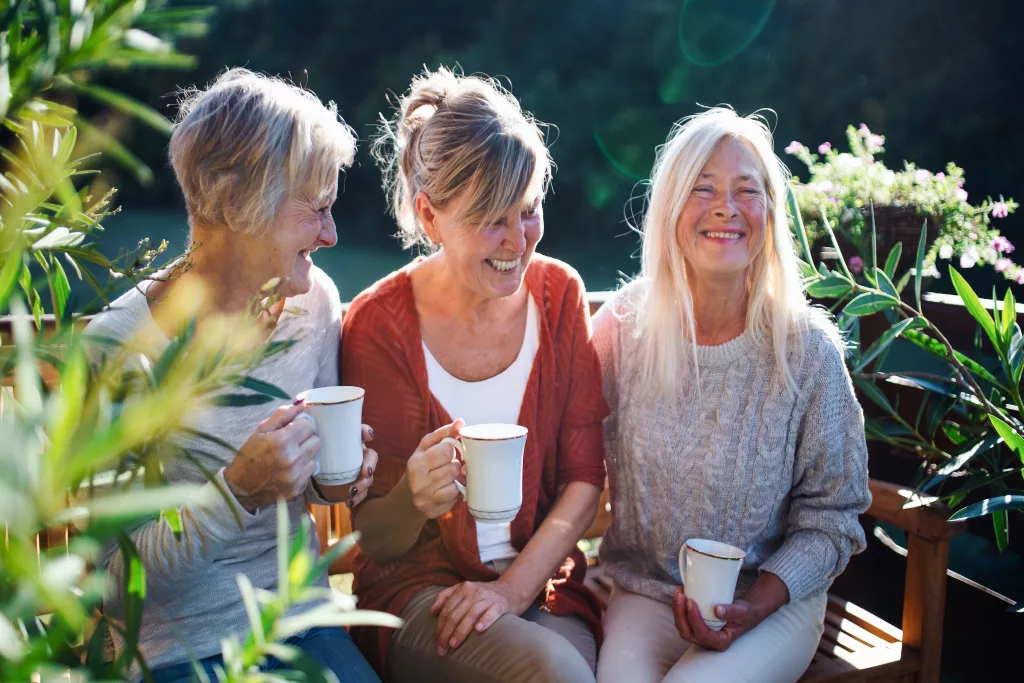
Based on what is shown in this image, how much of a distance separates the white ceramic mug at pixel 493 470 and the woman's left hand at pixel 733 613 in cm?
45

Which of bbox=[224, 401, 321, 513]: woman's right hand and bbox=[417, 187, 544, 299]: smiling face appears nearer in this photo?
bbox=[224, 401, 321, 513]: woman's right hand

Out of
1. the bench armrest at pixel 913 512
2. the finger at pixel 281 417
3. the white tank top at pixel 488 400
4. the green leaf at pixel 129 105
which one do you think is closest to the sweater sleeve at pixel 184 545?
the finger at pixel 281 417

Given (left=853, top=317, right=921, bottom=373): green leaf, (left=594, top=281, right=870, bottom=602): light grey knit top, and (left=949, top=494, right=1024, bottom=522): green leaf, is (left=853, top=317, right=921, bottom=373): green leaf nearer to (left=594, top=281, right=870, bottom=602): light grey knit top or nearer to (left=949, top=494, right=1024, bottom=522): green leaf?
(left=594, top=281, right=870, bottom=602): light grey knit top

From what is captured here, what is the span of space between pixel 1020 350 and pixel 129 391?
6.58 feet

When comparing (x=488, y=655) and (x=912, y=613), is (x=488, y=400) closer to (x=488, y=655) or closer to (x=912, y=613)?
(x=488, y=655)

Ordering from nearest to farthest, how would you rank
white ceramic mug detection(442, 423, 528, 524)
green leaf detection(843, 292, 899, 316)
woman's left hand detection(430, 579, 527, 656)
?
white ceramic mug detection(442, 423, 528, 524) < woman's left hand detection(430, 579, 527, 656) < green leaf detection(843, 292, 899, 316)

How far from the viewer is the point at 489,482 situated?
1459mm

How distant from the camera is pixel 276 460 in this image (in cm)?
131

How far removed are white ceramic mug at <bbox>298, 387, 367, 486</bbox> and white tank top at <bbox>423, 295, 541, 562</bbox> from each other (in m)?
0.47

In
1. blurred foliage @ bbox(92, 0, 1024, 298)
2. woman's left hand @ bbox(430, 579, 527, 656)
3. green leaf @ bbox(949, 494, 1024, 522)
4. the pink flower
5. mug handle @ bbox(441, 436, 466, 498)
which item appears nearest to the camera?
mug handle @ bbox(441, 436, 466, 498)

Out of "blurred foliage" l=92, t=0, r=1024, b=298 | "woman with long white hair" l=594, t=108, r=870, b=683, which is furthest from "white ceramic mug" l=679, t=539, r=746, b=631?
"blurred foliage" l=92, t=0, r=1024, b=298

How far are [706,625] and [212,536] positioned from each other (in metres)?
0.96

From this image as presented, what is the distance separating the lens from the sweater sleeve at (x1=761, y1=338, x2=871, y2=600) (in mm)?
1886

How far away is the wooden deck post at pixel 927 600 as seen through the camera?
1903mm
